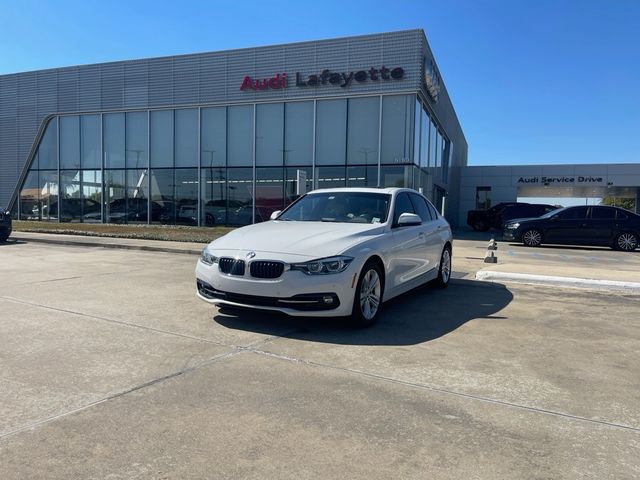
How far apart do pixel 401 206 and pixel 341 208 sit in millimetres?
879

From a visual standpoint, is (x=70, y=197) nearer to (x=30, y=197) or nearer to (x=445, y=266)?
(x=30, y=197)

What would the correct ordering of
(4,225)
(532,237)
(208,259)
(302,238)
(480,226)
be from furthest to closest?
1. (480,226)
2. (532,237)
3. (4,225)
4. (208,259)
5. (302,238)

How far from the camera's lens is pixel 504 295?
8156 millimetres

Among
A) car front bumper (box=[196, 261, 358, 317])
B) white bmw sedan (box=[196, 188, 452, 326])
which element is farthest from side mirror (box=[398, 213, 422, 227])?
car front bumper (box=[196, 261, 358, 317])

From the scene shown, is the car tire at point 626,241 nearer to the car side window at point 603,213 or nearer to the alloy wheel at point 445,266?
the car side window at point 603,213

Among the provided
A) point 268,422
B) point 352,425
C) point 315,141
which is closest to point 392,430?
point 352,425

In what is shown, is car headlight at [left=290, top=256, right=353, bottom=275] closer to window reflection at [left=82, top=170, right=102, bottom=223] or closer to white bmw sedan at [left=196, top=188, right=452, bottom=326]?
white bmw sedan at [left=196, top=188, right=452, bottom=326]

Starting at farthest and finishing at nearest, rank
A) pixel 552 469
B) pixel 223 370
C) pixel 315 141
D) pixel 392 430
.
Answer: pixel 315 141
pixel 223 370
pixel 392 430
pixel 552 469

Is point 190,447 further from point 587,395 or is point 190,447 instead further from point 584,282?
point 584,282

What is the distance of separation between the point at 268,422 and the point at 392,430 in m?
0.81

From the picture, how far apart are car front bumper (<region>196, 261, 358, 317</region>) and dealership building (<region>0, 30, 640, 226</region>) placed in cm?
1529

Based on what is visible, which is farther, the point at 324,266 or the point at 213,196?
the point at 213,196

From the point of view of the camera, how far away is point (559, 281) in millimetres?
9031

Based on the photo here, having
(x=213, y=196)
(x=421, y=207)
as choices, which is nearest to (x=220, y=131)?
(x=213, y=196)
